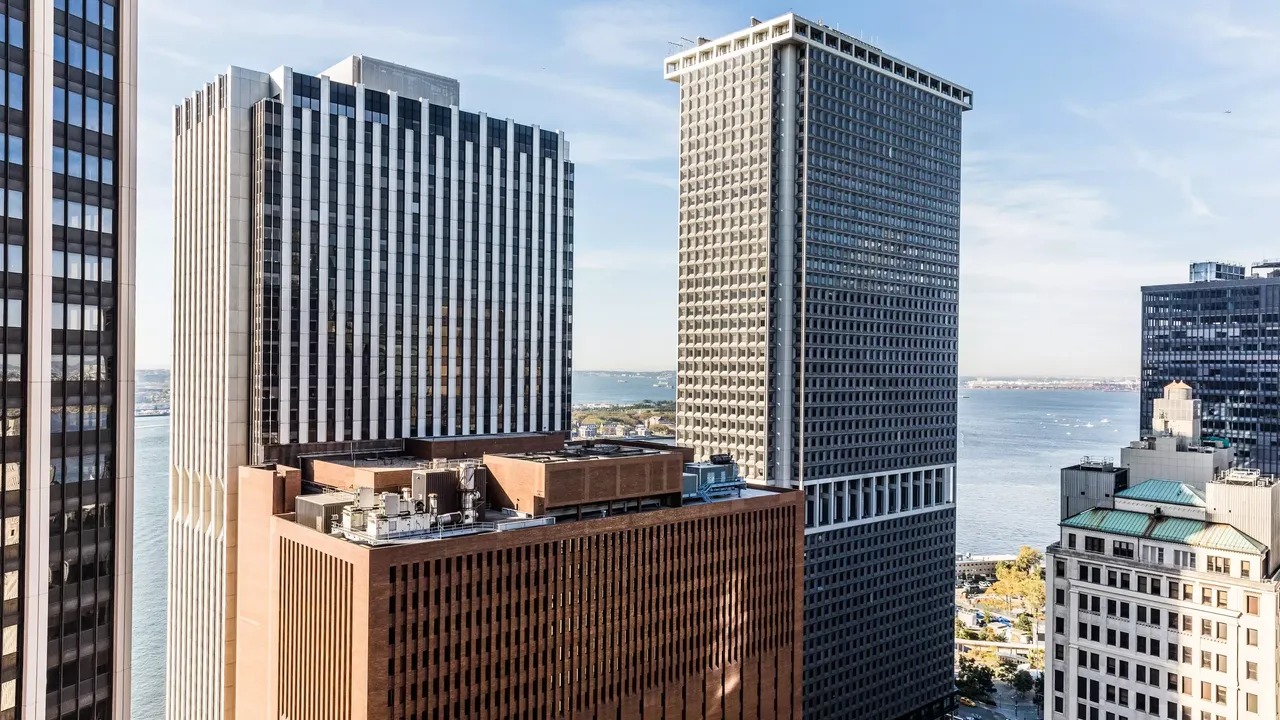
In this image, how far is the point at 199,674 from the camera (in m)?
102

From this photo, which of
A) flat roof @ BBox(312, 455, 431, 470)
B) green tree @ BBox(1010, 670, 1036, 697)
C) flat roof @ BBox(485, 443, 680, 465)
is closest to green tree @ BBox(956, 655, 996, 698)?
green tree @ BBox(1010, 670, 1036, 697)

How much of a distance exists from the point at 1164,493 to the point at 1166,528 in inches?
286

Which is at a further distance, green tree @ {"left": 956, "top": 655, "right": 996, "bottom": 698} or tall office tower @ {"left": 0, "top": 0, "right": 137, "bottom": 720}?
green tree @ {"left": 956, "top": 655, "right": 996, "bottom": 698}

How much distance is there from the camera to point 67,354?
199ft

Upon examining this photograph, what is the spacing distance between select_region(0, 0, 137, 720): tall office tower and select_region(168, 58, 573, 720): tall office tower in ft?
110

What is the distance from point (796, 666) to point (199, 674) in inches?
2896

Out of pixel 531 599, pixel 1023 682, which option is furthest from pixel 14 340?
pixel 1023 682

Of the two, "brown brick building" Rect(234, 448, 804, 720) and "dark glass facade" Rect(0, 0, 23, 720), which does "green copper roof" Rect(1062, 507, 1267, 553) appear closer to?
"brown brick building" Rect(234, 448, 804, 720)

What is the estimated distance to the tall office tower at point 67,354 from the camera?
56688mm

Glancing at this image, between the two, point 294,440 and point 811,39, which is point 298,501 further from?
point 811,39

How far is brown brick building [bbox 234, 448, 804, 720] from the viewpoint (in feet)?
227

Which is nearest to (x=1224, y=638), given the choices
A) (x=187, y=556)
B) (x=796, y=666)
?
(x=796, y=666)

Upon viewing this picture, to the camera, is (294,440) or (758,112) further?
(758,112)

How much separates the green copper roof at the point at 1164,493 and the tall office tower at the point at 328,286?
75.7 meters
